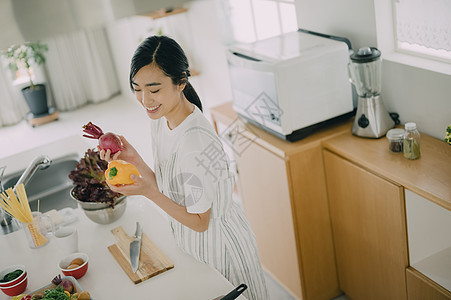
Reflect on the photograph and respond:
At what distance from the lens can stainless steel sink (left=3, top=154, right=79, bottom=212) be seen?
2709 millimetres

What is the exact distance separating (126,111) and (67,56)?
3.98 feet

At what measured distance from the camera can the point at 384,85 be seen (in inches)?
91.7

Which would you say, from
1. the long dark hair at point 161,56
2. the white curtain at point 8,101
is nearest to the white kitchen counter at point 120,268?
the long dark hair at point 161,56

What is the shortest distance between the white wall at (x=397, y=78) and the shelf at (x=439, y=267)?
52cm

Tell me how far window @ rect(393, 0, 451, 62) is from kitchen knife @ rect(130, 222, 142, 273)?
1.40 metres

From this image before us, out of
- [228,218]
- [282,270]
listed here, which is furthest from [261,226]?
[228,218]

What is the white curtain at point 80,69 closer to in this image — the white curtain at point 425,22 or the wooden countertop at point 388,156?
the wooden countertop at point 388,156

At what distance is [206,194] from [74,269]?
469mm

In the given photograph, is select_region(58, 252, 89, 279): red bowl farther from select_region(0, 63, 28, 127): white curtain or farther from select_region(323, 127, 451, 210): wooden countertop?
select_region(0, 63, 28, 127): white curtain

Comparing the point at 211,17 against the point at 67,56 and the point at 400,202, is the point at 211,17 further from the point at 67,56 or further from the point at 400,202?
the point at 67,56

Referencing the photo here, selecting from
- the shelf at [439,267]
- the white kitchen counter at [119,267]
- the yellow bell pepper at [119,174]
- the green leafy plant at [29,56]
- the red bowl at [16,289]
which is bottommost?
the shelf at [439,267]

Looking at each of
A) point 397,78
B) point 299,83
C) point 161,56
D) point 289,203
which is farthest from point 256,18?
point 161,56

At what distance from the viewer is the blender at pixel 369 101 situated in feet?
7.10

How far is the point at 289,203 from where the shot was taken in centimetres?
236
